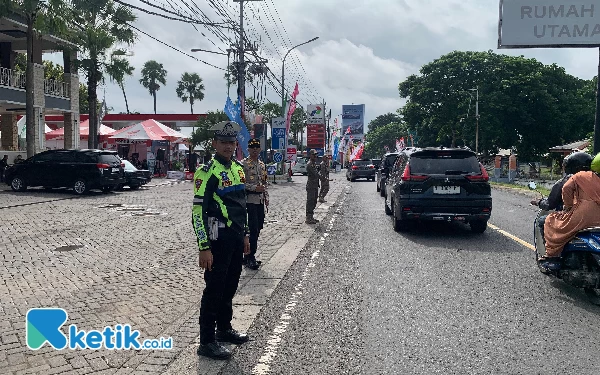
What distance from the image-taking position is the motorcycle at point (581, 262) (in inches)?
227

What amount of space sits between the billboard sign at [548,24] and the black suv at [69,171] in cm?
1669

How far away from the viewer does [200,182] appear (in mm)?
4316

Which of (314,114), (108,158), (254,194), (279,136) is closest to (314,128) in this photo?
(314,114)

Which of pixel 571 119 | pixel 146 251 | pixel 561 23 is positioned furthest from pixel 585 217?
pixel 571 119

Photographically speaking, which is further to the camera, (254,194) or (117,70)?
(117,70)

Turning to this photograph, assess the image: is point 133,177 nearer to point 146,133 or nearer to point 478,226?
point 146,133

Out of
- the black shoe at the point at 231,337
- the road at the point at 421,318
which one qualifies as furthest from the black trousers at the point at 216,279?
the road at the point at 421,318

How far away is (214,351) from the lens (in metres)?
4.30

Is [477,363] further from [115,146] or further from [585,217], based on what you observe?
[115,146]

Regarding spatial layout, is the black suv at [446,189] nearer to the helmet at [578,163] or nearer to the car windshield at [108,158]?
the helmet at [578,163]

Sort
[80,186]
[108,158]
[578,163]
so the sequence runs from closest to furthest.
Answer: [578,163]
[80,186]
[108,158]

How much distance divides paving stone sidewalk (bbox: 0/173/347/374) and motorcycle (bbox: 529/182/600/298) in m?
3.38

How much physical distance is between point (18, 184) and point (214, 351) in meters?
19.6

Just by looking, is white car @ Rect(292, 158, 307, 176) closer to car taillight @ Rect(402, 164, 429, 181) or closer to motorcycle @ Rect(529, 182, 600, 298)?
car taillight @ Rect(402, 164, 429, 181)
